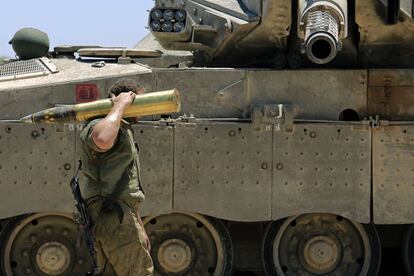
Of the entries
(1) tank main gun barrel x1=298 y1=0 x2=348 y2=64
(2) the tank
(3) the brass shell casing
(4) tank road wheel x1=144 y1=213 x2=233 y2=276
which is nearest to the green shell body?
(2) the tank

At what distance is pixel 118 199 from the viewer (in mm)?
5613

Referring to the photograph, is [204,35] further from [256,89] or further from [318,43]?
[318,43]

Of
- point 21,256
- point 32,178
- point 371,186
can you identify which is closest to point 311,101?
point 371,186

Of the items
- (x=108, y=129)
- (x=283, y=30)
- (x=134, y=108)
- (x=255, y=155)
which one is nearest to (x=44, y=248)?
(x=255, y=155)

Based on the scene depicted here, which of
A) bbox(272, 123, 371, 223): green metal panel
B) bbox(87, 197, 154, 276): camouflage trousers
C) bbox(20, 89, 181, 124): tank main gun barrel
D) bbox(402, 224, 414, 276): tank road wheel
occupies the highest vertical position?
bbox(20, 89, 181, 124): tank main gun barrel

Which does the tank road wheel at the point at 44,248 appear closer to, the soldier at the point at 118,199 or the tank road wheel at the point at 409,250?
the soldier at the point at 118,199

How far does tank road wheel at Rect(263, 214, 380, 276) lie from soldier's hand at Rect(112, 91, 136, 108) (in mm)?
3311

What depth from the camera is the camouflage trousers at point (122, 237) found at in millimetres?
5586

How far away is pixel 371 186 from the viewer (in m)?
8.04

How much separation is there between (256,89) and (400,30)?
1.68m

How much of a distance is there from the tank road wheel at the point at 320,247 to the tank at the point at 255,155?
0.01 m

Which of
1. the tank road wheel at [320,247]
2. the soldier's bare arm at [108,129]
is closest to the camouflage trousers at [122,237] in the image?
the soldier's bare arm at [108,129]

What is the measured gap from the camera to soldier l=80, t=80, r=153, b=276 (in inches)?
219

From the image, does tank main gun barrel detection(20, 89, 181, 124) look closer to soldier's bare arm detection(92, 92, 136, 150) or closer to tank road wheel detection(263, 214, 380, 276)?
soldier's bare arm detection(92, 92, 136, 150)
